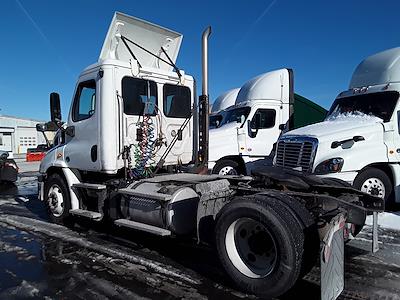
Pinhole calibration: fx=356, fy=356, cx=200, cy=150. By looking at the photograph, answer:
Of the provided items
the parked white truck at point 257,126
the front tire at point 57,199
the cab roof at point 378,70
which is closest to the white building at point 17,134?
the parked white truck at point 257,126

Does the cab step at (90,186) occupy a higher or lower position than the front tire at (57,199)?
higher

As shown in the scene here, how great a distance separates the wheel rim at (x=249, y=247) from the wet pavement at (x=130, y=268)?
0.95 ft

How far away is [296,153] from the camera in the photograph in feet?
26.2

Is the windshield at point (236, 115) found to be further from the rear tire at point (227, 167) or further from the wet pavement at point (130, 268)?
the wet pavement at point (130, 268)

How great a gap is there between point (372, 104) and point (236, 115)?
4431 millimetres

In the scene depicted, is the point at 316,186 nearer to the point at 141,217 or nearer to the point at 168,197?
the point at 168,197

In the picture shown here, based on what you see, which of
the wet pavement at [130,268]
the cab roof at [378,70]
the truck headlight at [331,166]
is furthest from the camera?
the cab roof at [378,70]

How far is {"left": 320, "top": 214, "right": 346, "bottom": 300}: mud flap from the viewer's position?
10.1 feet

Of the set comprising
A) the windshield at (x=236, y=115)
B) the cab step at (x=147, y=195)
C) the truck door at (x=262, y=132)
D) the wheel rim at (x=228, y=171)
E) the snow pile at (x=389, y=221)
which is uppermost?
the windshield at (x=236, y=115)

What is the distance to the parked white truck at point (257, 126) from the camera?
10844 mm

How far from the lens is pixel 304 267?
3.39 metres

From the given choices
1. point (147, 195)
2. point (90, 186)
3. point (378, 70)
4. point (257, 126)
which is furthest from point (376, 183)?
point (90, 186)

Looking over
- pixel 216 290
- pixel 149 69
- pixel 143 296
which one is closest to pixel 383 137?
pixel 149 69

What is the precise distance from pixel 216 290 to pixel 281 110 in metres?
8.36
